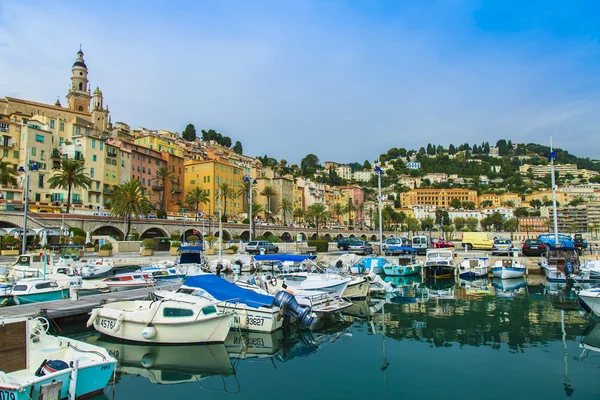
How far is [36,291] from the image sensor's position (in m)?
24.8

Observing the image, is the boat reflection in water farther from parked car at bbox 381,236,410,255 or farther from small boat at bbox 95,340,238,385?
parked car at bbox 381,236,410,255

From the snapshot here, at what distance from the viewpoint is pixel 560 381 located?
13.9m

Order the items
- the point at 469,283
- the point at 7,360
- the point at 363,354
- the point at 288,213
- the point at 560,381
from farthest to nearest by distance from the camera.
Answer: the point at 288,213
the point at 469,283
the point at 363,354
the point at 560,381
the point at 7,360

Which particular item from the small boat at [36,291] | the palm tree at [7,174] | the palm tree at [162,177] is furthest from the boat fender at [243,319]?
the palm tree at [162,177]

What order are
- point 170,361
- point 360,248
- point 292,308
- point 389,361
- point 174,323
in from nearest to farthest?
point 389,361
point 170,361
point 174,323
point 292,308
point 360,248

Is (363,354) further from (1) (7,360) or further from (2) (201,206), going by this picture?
(2) (201,206)

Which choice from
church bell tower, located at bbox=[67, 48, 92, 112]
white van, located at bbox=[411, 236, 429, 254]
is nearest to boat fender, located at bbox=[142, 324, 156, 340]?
white van, located at bbox=[411, 236, 429, 254]

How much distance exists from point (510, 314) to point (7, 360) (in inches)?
941

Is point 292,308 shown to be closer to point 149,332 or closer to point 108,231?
point 149,332

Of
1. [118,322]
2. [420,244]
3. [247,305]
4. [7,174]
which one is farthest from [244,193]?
[118,322]

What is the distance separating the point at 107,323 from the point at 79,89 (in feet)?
376

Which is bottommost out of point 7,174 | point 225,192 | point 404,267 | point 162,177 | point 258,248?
point 404,267

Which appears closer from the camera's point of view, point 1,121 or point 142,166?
point 1,121

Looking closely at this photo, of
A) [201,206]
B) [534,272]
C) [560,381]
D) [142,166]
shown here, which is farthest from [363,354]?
[201,206]
